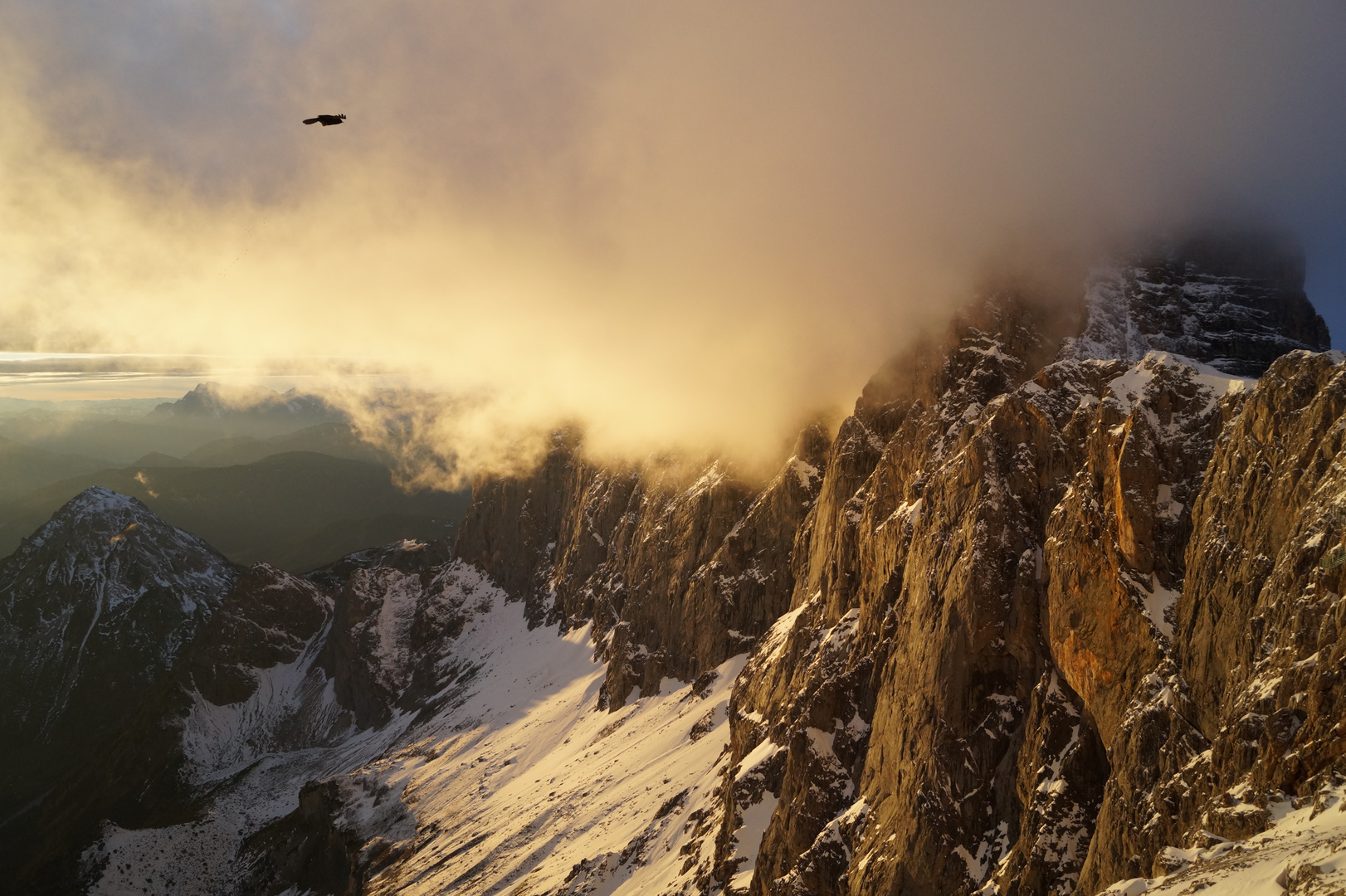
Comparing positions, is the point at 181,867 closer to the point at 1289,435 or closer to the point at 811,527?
the point at 811,527

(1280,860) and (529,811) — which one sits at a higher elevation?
(1280,860)

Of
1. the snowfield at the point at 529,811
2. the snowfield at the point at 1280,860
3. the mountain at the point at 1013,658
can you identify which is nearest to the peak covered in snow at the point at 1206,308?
the mountain at the point at 1013,658

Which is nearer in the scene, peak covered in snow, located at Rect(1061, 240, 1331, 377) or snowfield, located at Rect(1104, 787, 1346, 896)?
snowfield, located at Rect(1104, 787, 1346, 896)

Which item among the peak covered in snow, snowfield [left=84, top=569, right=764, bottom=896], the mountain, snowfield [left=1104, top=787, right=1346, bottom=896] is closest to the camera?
snowfield [left=1104, top=787, right=1346, bottom=896]

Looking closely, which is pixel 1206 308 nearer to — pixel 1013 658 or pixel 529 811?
pixel 1013 658

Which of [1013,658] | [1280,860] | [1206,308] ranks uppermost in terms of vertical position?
[1206,308]

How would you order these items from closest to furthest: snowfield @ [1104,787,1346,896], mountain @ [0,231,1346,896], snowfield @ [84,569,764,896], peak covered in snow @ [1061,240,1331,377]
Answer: snowfield @ [1104,787,1346,896] → mountain @ [0,231,1346,896] → peak covered in snow @ [1061,240,1331,377] → snowfield @ [84,569,764,896]

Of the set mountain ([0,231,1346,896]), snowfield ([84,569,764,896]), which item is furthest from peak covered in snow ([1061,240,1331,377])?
snowfield ([84,569,764,896])

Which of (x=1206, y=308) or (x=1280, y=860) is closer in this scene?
(x=1280, y=860)

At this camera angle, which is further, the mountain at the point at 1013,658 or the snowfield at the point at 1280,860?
the mountain at the point at 1013,658

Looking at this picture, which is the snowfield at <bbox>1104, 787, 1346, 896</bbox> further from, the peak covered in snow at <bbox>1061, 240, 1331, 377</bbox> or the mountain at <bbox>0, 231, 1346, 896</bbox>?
the peak covered in snow at <bbox>1061, 240, 1331, 377</bbox>

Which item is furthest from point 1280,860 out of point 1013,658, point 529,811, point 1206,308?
point 529,811

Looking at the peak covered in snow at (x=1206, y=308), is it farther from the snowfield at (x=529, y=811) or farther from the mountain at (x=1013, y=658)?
the snowfield at (x=529, y=811)
